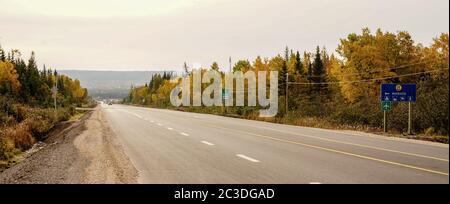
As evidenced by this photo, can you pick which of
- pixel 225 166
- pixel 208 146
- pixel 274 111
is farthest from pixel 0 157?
pixel 274 111

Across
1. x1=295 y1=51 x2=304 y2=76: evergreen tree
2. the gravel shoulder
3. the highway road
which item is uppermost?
x1=295 y1=51 x2=304 y2=76: evergreen tree

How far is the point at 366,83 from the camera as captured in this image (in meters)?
60.0

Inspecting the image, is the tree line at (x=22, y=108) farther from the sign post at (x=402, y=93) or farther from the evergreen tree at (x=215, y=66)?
the evergreen tree at (x=215, y=66)

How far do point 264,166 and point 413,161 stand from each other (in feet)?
13.2

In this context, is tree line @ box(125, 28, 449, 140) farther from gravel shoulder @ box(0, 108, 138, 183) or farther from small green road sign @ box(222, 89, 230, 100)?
gravel shoulder @ box(0, 108, 138, 183)

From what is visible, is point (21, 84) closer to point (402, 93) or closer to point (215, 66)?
point (215, 66)

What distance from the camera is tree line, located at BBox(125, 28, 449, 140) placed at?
26.0 m

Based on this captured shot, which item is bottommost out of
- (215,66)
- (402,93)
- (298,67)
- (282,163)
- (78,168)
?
(78,168)

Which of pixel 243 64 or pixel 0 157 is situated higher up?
pixel 243 64

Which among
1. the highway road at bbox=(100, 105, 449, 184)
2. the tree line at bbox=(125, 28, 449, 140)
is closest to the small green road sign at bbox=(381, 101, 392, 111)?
the tree line at bbox=(125, 28, 449, 140)

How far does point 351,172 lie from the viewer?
10.3 meters

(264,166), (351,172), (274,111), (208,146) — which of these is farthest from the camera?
(274,111)

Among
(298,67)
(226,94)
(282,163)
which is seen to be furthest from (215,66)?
(282,163)

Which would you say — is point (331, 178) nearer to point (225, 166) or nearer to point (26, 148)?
point (225, 166)
